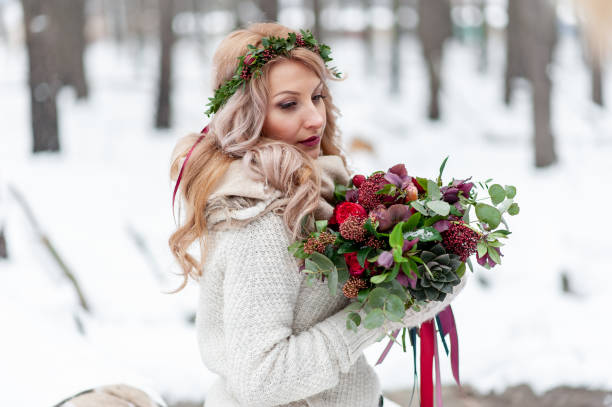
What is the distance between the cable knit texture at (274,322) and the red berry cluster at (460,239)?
0.21m

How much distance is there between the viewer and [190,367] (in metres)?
3.72

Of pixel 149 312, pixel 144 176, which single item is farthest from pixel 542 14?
pixel 149 312

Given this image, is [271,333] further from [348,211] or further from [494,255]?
[494,255]

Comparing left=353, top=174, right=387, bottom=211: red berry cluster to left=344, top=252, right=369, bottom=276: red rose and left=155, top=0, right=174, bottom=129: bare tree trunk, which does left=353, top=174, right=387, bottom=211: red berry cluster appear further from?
left=155, top=0, right=174, bottom=129: bare tree trunk

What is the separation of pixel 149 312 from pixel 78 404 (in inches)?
102

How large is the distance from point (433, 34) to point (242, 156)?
9.66 meters

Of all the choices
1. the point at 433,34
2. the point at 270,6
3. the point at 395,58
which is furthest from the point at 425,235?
the point at 395,58

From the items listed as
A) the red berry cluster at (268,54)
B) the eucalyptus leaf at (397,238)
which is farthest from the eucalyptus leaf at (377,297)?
the red berry cluster at (268,54)

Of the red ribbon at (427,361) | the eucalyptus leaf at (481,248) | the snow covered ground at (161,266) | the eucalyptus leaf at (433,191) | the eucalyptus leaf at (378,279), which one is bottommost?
the snow covered ground at (161,266)

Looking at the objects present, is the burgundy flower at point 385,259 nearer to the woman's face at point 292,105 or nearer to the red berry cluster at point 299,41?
the woman's face at point 292,105

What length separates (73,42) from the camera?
10.0 metres

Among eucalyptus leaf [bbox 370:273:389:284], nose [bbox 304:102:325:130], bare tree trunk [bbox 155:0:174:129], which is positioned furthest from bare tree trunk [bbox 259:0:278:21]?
eucalyptus leaf [bbox 370:273:389:284]

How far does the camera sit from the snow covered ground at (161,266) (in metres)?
3.51

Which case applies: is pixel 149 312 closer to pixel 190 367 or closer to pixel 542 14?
pixel 190 367
